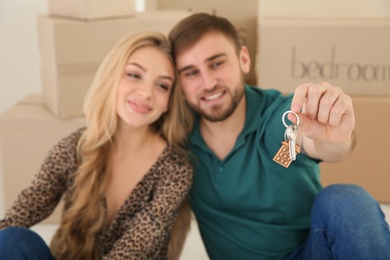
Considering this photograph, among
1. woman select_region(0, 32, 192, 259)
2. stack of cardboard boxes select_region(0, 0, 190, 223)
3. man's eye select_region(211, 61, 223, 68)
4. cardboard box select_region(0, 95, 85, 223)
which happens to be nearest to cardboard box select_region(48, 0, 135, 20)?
stack of cardboard boxes select_region(0, 0, 190, 223)

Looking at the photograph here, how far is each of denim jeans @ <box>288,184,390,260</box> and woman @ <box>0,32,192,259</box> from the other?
27 cm

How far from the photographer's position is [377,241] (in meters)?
1.02

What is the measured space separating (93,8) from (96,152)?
0.51 metres

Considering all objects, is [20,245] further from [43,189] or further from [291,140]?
[291,140]

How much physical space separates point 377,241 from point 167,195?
40 cm

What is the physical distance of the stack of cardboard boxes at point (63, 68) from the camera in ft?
5.21

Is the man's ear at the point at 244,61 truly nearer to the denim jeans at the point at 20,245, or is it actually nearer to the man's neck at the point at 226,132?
the man's neck at the point at 226,132

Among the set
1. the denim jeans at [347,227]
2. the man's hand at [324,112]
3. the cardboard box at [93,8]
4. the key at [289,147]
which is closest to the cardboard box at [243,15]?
the cardboard box at [93,8]

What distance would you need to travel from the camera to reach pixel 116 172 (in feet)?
4.11

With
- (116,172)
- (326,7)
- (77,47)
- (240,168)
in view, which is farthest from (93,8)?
(326,7)

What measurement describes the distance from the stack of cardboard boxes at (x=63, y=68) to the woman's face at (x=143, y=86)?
0.42 meters

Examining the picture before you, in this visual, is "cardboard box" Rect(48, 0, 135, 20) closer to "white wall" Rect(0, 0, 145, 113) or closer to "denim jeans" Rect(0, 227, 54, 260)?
"white wall" Rect(0, 0, 145, 113)

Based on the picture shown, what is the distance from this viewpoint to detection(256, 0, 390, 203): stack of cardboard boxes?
170 centimetres

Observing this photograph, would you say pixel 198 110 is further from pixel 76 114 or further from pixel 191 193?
pixel 76 114
